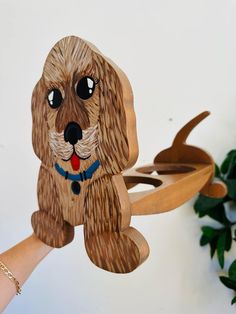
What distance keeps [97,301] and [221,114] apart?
625 millimetres

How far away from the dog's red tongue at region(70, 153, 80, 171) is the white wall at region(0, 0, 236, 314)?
1.68ft

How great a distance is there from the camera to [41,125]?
1.20ft

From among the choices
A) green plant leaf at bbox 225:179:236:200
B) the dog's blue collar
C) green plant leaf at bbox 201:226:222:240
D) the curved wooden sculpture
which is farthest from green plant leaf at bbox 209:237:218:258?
the dog's blue collar

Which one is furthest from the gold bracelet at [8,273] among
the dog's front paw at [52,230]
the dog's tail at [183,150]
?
the dog's tail at [183,150]

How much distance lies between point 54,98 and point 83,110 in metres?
0.06

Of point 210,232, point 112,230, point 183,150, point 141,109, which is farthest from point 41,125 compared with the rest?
point 210,232

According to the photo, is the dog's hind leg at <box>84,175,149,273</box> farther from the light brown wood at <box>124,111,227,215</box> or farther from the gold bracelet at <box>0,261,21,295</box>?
Answer: the gold bracelet at <box>0,261,21,295</box>

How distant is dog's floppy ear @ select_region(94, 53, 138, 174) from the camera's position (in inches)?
11.1

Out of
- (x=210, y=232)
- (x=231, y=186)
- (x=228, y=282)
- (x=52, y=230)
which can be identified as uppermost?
(x=52, y=230)

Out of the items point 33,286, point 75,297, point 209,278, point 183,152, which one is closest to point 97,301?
point 75,297

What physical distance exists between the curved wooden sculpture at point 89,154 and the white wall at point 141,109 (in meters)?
0.46

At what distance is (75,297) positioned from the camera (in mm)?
859

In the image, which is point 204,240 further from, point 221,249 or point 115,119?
point 115,119

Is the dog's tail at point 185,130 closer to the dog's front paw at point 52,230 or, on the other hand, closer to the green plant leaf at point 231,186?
the green plant leaf at point 231,186
